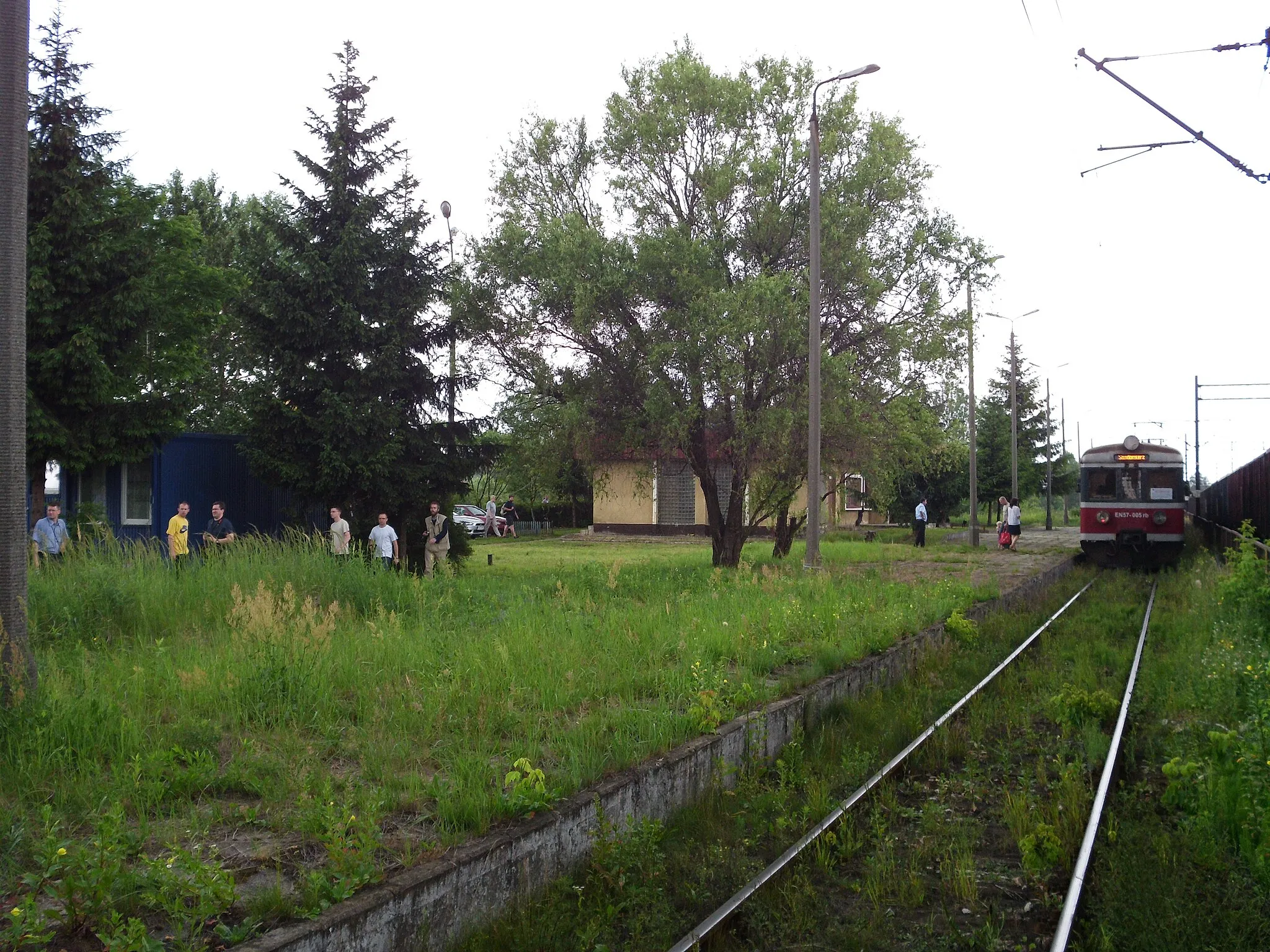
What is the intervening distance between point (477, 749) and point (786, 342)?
13.9 metres

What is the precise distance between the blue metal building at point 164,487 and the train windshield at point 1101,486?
725 inches

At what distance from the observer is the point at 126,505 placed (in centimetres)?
2122

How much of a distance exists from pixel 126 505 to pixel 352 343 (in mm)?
6043

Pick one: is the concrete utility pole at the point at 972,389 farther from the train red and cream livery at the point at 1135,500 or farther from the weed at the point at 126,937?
the weed at the point at 126,937

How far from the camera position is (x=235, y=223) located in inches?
1618

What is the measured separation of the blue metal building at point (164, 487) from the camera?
2094 cm

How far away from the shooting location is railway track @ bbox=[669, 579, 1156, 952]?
4.23 meters

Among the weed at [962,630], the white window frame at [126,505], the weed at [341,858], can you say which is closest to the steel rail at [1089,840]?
the weed at [962,630]

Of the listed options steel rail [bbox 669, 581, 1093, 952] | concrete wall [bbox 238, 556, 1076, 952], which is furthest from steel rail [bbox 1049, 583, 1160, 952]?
concrete wall [bbox 238, 556, 1076, 952]

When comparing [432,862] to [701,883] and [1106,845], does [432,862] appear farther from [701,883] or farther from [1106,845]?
[1106,845]

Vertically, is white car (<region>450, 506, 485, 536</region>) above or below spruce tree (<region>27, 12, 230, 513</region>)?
below

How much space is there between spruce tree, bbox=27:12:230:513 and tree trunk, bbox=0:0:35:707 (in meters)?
15.3

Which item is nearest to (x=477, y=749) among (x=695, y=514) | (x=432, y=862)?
(x=432, y=862)

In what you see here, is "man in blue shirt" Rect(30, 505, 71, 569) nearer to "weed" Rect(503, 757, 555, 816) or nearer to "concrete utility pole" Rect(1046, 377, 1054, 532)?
"weed" Rect(503, 757, 555, 816)
